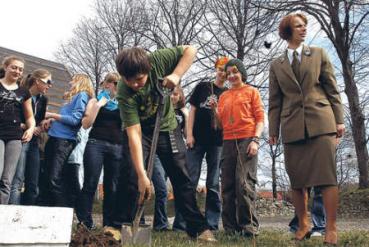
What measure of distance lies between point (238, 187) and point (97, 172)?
5.54 feet

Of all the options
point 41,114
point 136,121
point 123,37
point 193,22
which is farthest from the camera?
point 123,37

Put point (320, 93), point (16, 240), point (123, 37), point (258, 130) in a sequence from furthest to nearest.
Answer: point (123, 37) < point (258, 130) < point (320, 93) < point (16, 240)

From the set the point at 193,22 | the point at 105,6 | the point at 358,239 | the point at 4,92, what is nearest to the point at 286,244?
the point at 358,239

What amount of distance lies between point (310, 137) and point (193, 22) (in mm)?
19880

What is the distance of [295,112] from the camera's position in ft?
13.8

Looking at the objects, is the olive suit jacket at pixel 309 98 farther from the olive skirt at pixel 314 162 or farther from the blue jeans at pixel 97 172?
the blue jeans at pixel 97 172

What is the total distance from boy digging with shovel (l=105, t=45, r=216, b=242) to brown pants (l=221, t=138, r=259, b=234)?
716 mm

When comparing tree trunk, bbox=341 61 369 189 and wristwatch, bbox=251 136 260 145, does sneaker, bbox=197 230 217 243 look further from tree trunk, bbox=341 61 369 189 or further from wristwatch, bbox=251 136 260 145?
tree trunk, bbox=341 61 369 189

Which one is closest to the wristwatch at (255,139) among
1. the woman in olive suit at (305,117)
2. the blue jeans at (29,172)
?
the woman in olive suit at (305,117)

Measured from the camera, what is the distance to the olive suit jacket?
4.06m

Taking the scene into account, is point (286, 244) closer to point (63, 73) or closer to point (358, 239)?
point (358, 239)

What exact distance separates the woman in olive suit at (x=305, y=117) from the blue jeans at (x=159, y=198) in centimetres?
193

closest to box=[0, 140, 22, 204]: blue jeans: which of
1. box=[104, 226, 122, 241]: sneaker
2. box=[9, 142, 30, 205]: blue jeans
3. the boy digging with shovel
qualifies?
box=[9, 142, 30, 205]: blue jeans

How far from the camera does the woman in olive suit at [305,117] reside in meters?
3.97
